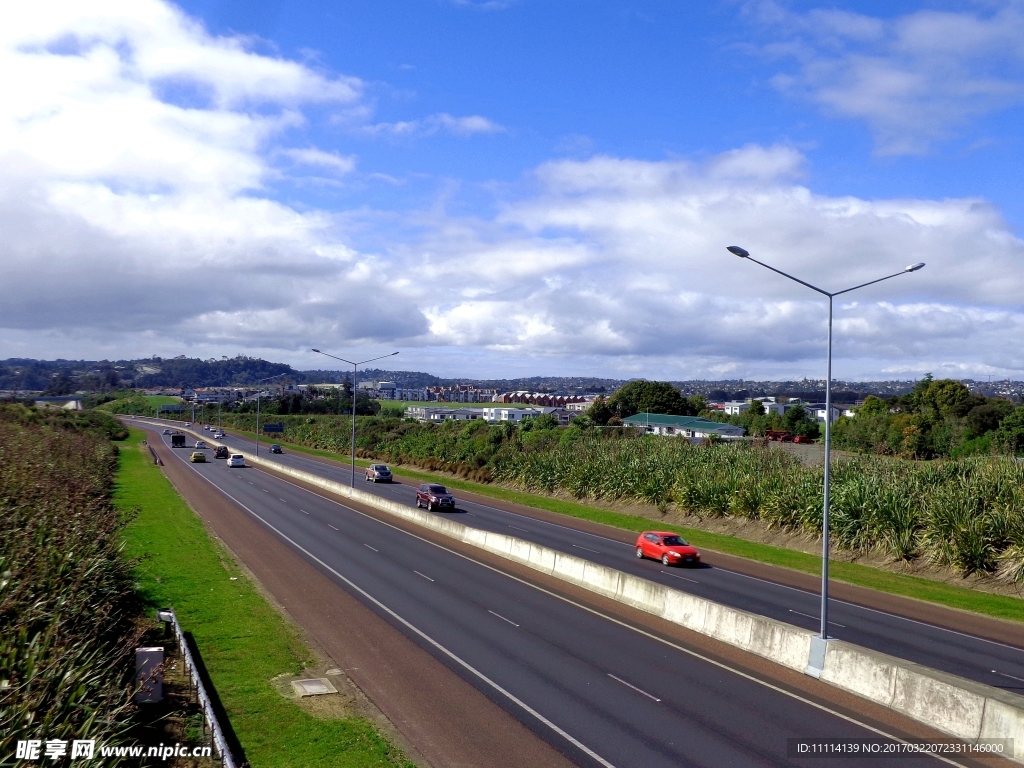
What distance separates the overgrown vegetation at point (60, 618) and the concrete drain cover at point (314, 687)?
311 cm

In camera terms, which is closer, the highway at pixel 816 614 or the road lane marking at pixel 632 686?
the road lane marking at pixel 632 686

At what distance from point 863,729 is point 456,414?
155 m

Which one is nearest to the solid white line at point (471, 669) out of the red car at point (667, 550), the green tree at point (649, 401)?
the red car at point (667, 550)

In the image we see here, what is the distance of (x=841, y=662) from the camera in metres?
15.7

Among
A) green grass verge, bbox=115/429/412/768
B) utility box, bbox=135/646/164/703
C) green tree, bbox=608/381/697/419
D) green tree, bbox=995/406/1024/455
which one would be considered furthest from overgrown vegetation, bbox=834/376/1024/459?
utility box, bbox=135/646/164/703

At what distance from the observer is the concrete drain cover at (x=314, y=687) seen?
15.2 meters

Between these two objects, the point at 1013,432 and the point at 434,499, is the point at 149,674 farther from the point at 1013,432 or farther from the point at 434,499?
the point at 1013,432

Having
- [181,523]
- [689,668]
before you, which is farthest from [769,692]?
[181,523]

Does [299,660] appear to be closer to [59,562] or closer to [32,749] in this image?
[59,562]

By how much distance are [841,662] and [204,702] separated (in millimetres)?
11866

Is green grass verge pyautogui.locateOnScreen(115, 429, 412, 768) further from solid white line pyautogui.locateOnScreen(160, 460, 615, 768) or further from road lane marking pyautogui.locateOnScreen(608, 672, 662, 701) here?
road lane marking pyautogui.locateOnScreen(608, 672, 662, 701)

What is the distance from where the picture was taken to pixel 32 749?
8367 mm

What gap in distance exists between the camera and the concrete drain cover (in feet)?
49.8

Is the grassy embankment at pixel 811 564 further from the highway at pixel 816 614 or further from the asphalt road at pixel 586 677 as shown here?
the asphalt road at pixel 586 677
